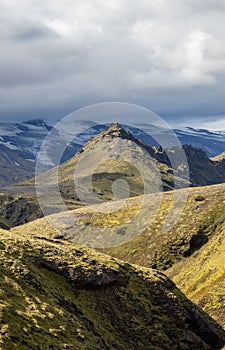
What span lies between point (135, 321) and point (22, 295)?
17.6 metres

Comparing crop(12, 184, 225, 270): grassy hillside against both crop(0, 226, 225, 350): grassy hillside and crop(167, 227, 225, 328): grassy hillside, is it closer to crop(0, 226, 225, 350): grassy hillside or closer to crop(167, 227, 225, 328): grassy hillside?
crop(167, 227, 225, 328): grassy hillside

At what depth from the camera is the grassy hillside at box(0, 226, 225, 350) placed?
144 ft

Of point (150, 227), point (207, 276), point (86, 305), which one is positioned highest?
point (86, 305)

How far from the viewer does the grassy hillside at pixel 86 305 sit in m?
44.0

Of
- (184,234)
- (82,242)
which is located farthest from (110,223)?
(184,234)

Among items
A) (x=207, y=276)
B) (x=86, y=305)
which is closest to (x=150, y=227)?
(x=207, y=276)

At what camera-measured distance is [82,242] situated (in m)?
149

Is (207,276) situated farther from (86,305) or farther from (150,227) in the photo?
(86,305)

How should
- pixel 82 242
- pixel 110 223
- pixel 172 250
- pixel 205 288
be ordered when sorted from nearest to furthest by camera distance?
pixel 205 288 → pixel 172 250 → pixel 82 242 → pixel 110 223

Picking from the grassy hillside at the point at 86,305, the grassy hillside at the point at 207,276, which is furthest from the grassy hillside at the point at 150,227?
the grassy hillside at the point at 86,305

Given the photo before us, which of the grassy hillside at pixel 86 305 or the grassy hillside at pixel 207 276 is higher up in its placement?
the grassy hillside at pixel 86 305

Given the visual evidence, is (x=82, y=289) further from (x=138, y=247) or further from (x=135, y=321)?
(x=138, y=247)

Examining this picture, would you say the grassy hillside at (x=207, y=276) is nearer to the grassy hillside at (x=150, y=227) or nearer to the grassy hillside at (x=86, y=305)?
the grassy hillside at (x=150, y=227)

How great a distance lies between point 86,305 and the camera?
5525cm
